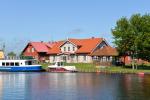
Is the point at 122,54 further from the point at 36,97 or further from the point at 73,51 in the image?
the point at 36,97

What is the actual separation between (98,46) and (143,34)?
3097 centimetres

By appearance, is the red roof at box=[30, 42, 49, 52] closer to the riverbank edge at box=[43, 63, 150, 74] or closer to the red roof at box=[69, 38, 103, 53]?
the red roof at box=[69, 38, 103, 53]

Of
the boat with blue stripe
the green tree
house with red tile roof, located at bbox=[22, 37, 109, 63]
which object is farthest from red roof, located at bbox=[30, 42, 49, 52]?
the green tree

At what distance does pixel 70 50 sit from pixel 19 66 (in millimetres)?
26820

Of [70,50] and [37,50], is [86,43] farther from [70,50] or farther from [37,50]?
[37,50]

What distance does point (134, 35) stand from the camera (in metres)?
117

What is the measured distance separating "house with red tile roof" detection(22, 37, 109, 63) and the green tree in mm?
23581

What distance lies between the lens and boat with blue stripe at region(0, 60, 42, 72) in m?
125

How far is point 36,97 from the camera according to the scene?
56156 millimetres

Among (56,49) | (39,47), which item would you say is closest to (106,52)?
(56,49)

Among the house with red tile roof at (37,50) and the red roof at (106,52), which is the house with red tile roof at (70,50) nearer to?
the house with red tile roof at (37,50)

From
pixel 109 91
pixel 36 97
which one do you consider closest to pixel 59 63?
pixel 109 91

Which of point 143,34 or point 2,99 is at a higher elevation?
point 143,34

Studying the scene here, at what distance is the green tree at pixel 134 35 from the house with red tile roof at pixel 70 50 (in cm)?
2358
